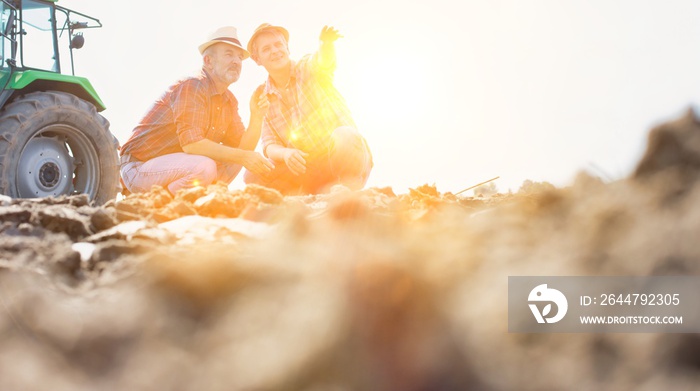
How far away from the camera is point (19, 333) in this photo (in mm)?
1772

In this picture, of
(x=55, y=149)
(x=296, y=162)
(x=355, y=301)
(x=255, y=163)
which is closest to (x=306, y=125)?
(x=255, y=163)

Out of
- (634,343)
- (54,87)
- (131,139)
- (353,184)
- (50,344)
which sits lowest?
(634,343)

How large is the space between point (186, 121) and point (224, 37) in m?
0.76

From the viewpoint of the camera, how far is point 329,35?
455 centimetres

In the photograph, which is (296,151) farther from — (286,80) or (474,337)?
(474,337)

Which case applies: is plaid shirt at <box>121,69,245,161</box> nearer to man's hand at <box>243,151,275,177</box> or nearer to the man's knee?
man's hand at <box>243,151,275,177</box>

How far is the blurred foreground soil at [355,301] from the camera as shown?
63.2 inches

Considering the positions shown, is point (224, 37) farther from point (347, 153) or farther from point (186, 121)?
point (347, 153)

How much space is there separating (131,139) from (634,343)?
4576mm

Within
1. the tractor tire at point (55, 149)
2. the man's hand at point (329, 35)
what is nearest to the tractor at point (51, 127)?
the tractor tire at point (55, 149)

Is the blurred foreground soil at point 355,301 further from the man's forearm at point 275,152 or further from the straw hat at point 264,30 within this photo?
the straw hat at point 264,30

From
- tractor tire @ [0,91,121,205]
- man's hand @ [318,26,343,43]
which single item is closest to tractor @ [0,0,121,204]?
tractor tire @ [0,91,121,205]

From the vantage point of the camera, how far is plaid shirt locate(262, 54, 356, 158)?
501 centimetres

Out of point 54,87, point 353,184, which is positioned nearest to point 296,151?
point 353,184
